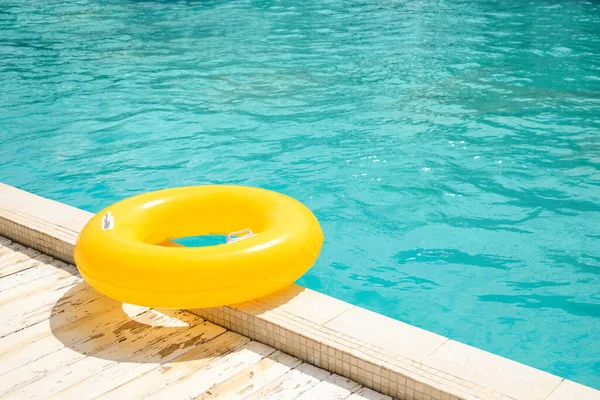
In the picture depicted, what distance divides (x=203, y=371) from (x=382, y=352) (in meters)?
0.74

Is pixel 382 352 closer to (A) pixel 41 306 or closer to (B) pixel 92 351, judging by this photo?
(B) pixel 92 351

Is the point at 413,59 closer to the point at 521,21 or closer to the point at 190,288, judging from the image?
the point at 521,21

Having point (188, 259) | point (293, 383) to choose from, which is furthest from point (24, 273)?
point (293, 383)

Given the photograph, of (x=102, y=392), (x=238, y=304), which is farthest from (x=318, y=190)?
(x=102, y=392)

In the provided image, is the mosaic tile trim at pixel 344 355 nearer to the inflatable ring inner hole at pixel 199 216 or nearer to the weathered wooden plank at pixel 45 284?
the inflatable ring inner hole at pixel 199 216

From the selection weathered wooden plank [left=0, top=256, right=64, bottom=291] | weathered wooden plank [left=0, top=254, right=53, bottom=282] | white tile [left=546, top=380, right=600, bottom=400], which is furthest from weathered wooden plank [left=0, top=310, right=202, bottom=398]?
white tile [left=546, top=380, right=600, bottom=400]

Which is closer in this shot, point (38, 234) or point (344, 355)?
point (344, 355)

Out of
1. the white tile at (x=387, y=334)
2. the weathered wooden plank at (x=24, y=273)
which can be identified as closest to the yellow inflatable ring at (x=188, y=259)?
the white tile at (x=387, y=334)

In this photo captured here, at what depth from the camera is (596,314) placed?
4.33 metres

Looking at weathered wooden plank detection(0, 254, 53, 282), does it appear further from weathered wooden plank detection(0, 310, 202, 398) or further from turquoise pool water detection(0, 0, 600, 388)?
turquoise pool water detection(0, 0, 600, 388)

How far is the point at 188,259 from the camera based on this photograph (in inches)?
127

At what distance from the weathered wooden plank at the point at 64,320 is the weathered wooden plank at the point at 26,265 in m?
0.49

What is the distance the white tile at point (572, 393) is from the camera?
2.55 meters

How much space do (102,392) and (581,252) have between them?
3.43 m
